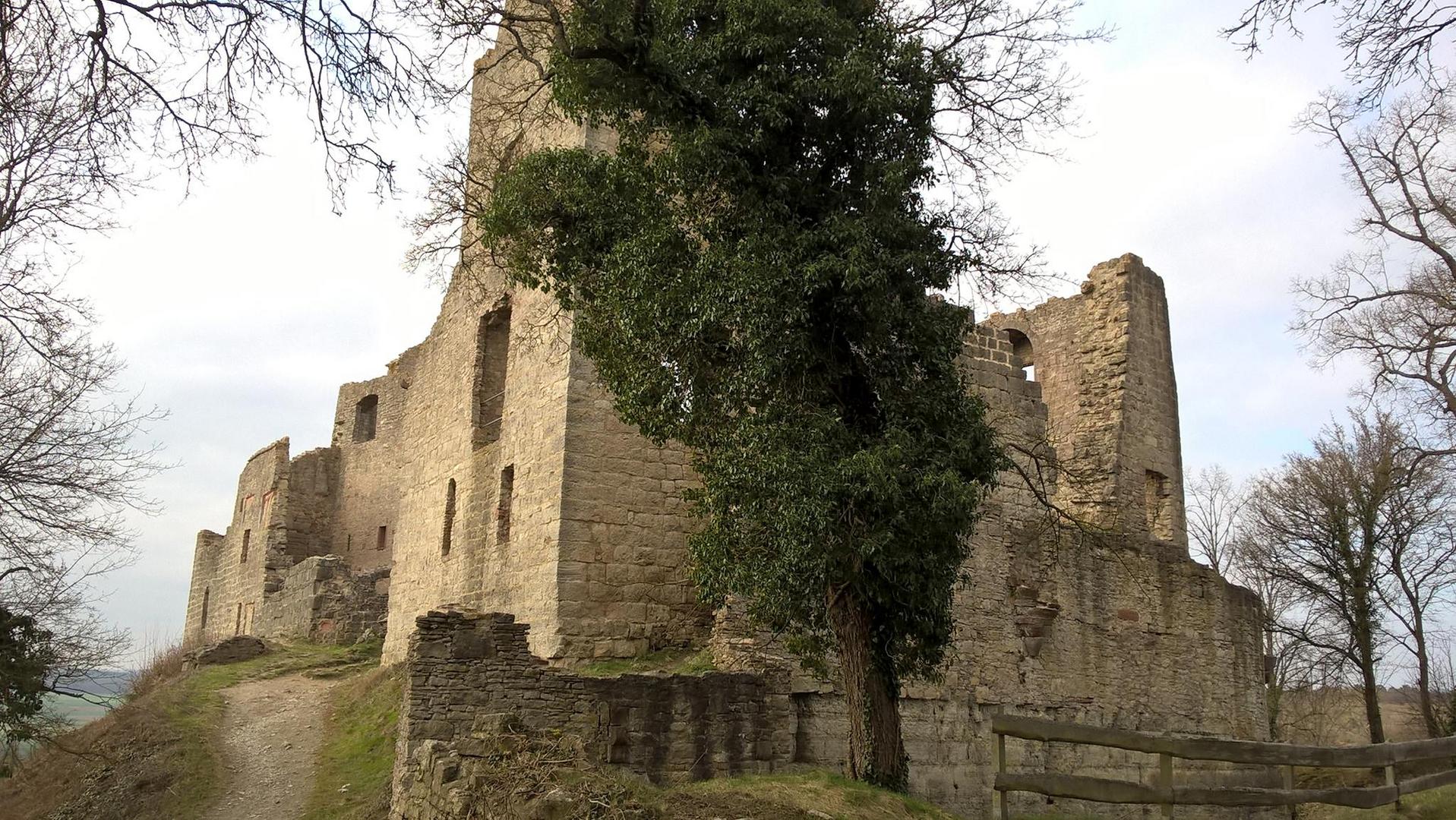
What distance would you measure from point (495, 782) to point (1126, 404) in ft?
46.8

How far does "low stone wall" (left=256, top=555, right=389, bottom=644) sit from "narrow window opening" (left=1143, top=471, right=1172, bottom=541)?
1415 cm

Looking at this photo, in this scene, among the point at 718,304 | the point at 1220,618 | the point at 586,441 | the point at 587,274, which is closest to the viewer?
the point at 718,304

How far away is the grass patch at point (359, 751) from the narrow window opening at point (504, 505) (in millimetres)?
2733

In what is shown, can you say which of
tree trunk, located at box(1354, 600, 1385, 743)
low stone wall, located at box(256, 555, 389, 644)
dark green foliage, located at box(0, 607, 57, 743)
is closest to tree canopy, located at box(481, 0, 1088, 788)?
dark green foliage, located at box(0, 607, 57, 743)

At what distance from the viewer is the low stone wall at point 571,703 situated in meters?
11.7

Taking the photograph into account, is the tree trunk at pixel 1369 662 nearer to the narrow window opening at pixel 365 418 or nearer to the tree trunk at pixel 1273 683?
the tree trunk at pixel 1273 683

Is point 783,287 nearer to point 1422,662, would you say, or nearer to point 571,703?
point 571,703

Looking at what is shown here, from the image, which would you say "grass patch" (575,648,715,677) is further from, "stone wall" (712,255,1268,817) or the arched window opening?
the arched window opening

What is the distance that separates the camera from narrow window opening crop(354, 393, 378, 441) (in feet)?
102

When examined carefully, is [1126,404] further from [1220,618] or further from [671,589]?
[671,589]

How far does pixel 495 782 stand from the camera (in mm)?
8500

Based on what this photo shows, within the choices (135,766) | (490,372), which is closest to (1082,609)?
(490,372)

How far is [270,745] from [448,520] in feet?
12.9

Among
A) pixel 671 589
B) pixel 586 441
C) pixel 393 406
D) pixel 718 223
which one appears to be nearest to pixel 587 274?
pixel 718 223
